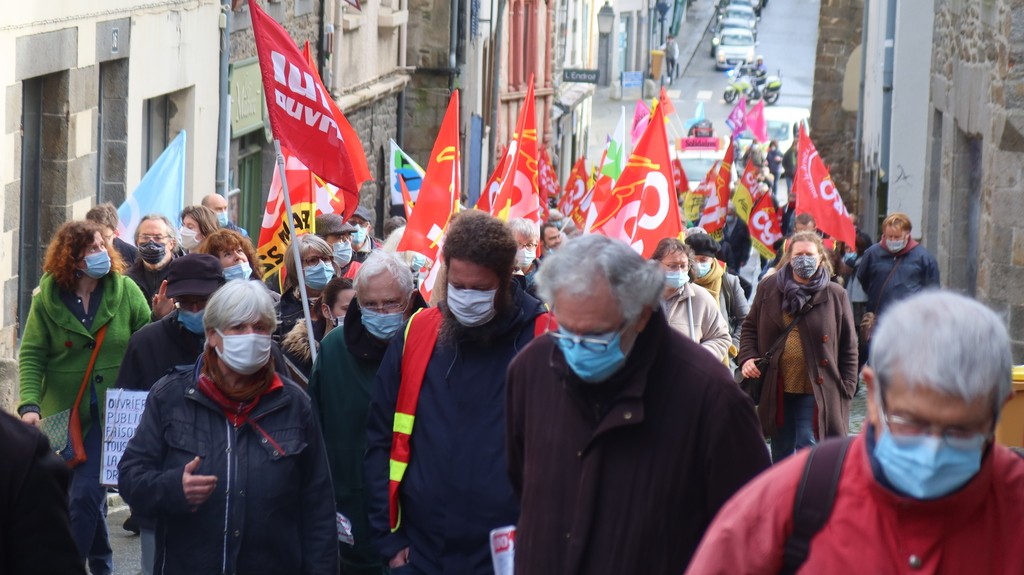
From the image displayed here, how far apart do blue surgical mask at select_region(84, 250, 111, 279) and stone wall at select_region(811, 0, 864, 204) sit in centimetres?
2255

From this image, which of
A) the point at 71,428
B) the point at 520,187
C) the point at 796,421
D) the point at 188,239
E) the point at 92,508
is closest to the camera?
the point at 92,508

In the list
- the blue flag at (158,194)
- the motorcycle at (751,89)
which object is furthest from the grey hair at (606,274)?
the motorcycle at (751,89)

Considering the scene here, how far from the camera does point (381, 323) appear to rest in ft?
19.5

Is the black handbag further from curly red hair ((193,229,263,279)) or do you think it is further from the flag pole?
curly red hair ((193,229,263,279))

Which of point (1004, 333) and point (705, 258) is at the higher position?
point (1004, 333)

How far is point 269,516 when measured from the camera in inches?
202

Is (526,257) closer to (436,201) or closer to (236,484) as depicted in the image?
(436,201)

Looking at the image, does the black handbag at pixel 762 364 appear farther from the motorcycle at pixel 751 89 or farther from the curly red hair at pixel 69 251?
the motorcycle at pixel 751 89

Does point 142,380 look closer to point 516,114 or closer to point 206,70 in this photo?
point 206,70

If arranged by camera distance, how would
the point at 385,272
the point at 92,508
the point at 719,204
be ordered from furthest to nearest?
the point at 719,204 < the point at 92,508 < the point at 385,272

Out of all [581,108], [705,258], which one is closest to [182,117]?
[705,258]

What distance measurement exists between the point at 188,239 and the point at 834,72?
20837 millimetres

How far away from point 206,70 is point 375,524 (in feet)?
39.4

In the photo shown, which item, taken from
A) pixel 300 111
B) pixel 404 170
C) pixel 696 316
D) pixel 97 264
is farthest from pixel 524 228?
pixel 404 170
